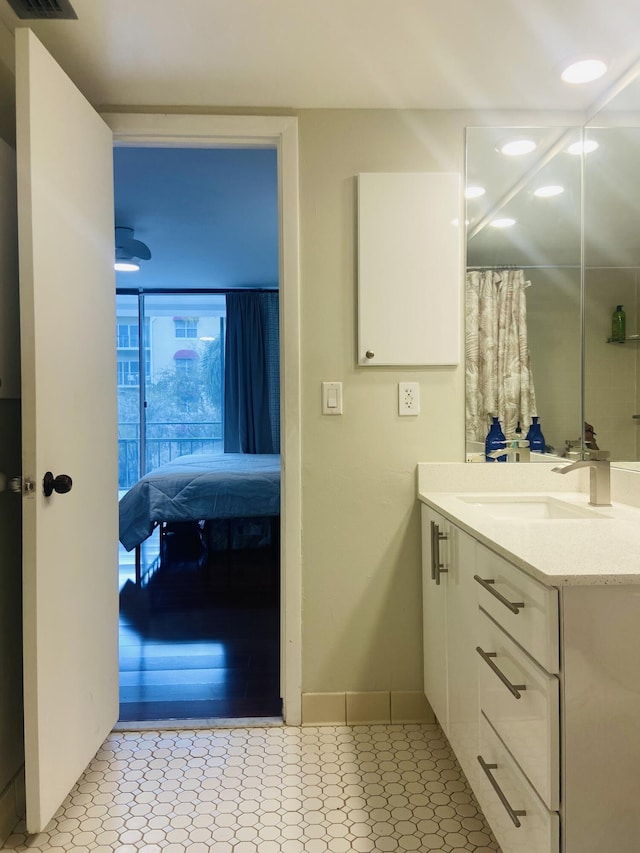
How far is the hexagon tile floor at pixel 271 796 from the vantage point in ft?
5.27

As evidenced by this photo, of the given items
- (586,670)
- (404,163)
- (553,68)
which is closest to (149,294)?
(404,163)

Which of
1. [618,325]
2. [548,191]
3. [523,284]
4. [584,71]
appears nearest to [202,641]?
[523,284]

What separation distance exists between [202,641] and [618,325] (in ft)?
7.78

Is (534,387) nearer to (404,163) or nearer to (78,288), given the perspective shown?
(404,163)

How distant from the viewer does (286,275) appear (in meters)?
2.16

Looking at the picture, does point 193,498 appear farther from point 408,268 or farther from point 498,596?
point 498,596

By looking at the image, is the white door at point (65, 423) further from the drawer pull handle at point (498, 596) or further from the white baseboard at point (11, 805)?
the drawer pull handle at point (498, 596)

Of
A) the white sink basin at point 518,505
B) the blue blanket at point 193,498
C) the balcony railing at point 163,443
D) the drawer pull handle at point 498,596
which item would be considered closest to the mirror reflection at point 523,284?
the white sink basin at point 518,505

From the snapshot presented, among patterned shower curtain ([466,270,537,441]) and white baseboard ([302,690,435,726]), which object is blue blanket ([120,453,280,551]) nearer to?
white baseboard ([302,690,435,726])

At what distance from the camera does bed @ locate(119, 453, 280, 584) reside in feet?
13.0

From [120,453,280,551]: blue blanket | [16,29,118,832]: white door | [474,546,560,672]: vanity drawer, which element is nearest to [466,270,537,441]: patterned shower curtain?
[474,546,560,672]: vanity drawer

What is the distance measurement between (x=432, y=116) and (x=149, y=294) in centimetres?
483

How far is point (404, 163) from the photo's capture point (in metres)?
2.18

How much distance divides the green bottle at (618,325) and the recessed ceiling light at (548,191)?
0.55 metres
